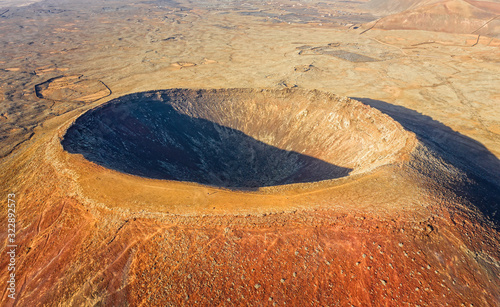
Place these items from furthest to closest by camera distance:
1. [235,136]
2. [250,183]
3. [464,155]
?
[235,136] < [464,155] < [250,183]

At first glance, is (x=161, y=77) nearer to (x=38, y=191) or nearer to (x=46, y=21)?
(x=38, y=191)

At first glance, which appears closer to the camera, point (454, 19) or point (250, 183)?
point (250, 183)

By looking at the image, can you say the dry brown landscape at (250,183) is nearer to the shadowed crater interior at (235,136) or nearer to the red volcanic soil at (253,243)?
the red volcanic soil at (253,243)

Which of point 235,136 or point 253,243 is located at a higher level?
point 253,243

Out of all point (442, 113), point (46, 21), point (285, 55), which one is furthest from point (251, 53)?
point (46, 21)

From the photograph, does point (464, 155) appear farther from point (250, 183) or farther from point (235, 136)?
point (235, 136)

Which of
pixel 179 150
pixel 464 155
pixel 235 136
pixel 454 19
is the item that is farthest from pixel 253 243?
pixel 454 19

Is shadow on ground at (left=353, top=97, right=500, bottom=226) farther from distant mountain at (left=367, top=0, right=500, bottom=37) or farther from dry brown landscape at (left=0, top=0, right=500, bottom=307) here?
distant mountain at (left=367, top=0, right=500, bottom=37)
